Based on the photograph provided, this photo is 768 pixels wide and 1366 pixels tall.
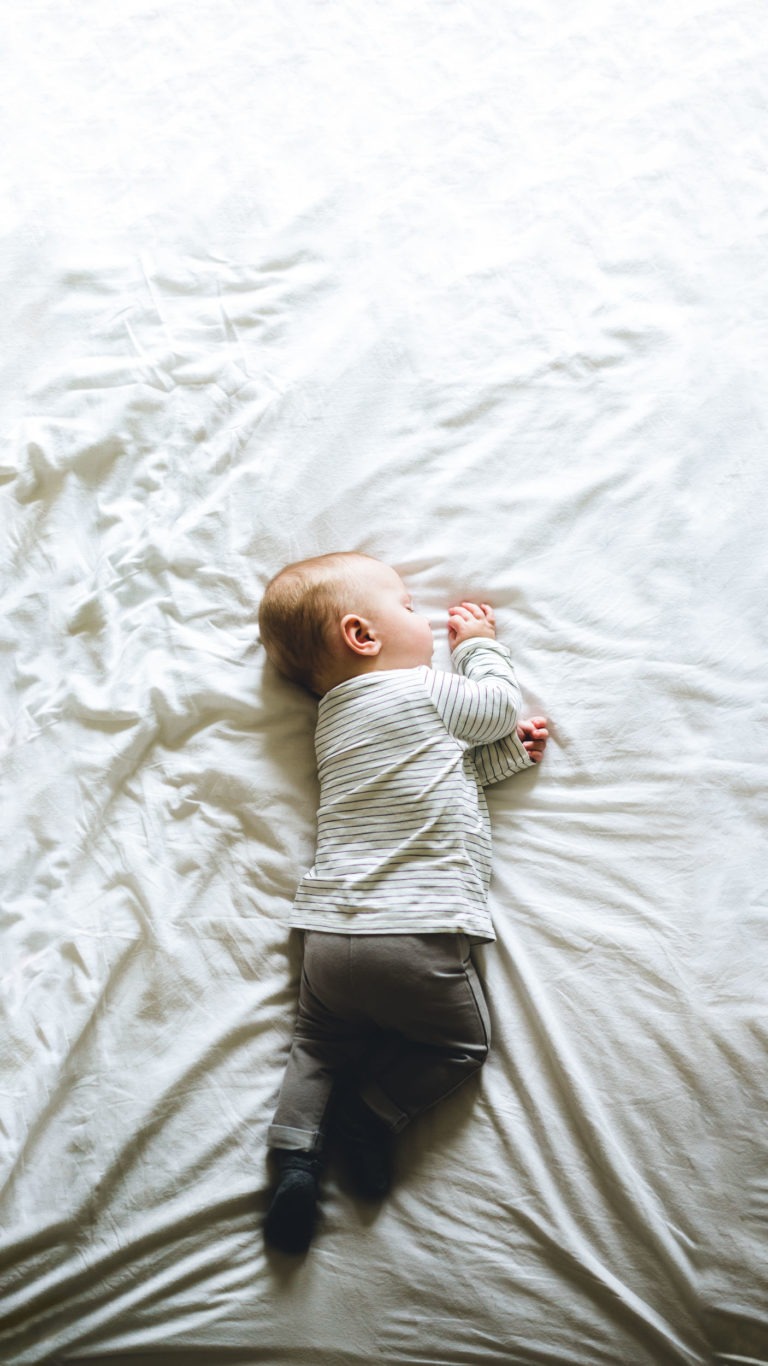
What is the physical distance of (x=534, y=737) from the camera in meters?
0.98

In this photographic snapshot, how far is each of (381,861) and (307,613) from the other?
26 cm

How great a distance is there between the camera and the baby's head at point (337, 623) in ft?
3.25

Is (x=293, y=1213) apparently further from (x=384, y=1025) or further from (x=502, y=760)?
(x=502, y=760)

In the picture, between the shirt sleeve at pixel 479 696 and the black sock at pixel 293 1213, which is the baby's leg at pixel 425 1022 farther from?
the shirt sleeve at pixel 479 696

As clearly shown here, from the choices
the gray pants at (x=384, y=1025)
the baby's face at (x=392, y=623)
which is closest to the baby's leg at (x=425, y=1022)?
the gray pants at (x=384, y=1025)

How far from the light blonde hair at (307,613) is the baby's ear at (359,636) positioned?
0.04 ft

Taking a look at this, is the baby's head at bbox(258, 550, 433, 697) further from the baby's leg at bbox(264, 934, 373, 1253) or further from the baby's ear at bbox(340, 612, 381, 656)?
the baby's leg at bbox(264, 934, 373, 1253)

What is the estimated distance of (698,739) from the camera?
96 cm

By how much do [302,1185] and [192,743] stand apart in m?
0.44

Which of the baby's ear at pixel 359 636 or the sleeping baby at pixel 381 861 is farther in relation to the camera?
the baby's ear at pixel 359 636

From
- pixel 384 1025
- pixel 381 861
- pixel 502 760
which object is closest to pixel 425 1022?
pixel 384 1025

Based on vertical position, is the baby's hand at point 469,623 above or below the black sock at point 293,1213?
above

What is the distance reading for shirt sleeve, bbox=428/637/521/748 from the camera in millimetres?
962

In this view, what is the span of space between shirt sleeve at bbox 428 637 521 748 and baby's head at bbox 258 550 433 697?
0.17ft
